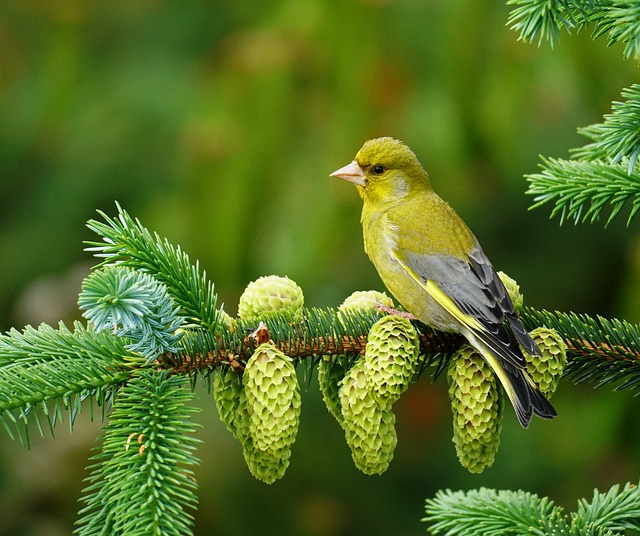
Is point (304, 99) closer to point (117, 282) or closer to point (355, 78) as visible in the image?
point (355, 78)

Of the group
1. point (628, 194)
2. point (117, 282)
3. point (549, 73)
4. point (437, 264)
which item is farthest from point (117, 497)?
point (549, 73)

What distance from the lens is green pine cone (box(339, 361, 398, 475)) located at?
1.70 metres

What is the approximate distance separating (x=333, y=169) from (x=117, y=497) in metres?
1.43

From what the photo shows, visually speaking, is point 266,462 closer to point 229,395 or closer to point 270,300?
point 229,395

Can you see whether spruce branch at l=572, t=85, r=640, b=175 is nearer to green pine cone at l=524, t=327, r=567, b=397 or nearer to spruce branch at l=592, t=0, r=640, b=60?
spruce branch at l=592, t=0, r=640, b=60

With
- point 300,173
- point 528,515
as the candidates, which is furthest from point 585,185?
point 300,173

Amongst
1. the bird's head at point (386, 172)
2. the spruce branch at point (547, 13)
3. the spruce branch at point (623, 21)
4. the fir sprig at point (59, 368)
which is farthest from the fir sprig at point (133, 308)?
the bird's head at point (386, 172)

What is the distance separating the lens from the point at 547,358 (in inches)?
72.6

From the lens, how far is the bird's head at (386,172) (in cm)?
288

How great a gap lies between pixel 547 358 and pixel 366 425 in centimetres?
41

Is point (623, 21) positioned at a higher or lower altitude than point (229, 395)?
higher

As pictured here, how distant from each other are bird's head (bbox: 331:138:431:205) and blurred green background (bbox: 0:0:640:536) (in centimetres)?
5

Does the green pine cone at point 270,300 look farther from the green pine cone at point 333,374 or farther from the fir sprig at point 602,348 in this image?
the fir sprig at point 602,348

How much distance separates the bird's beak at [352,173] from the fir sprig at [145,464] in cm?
119
